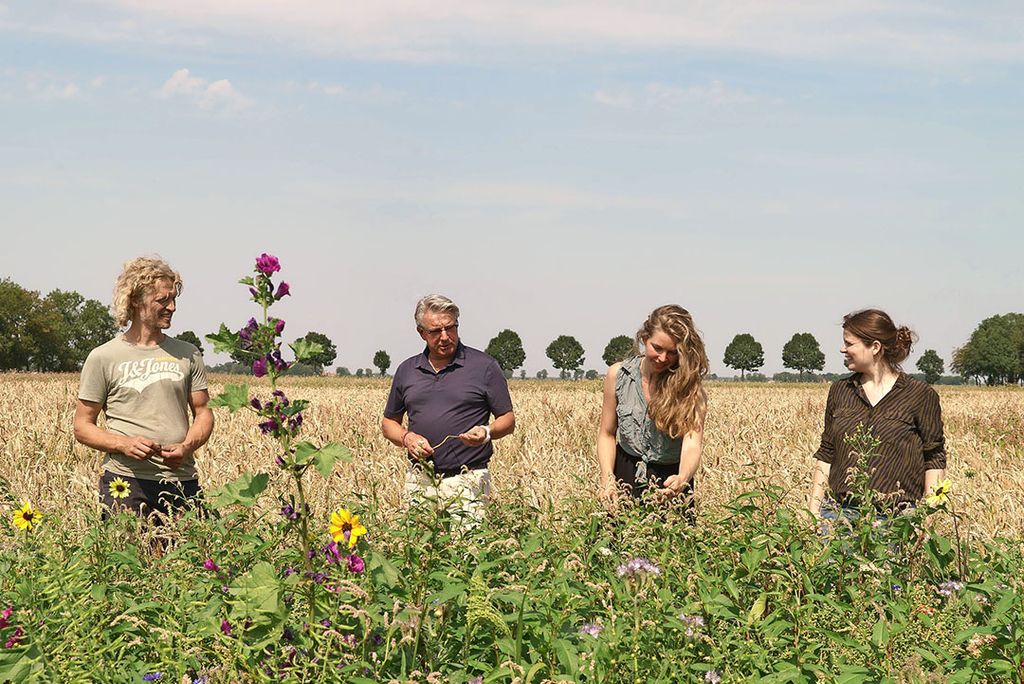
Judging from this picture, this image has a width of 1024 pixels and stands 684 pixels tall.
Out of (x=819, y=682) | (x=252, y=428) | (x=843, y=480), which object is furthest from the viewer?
(x=252, y=428)

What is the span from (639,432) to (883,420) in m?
1.28

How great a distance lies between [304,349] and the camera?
3236mm

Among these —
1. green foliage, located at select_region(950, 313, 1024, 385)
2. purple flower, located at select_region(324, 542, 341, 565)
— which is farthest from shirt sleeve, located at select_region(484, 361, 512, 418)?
green foliage, located at select_region(950, 313, 1024, 385)

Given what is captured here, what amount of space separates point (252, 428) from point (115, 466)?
689cm

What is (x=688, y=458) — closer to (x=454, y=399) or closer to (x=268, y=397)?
(x=454, y=399)

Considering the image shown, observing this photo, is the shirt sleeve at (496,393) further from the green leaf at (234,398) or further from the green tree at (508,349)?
the green tree at (508,349)

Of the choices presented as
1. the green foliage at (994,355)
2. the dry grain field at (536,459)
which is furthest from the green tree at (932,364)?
the dry grain field at (536,459)

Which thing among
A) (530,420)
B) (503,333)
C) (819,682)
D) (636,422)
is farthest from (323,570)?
(503,333)

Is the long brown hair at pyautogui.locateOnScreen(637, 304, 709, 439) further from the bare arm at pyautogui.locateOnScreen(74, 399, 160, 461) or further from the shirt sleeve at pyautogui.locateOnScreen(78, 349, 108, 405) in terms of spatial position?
the shirt sleeve at pyautogui.locateOnScreen(78, 349, 108, 405)

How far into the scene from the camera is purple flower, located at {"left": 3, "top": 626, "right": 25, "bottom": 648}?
359 cm

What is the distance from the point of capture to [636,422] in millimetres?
5207

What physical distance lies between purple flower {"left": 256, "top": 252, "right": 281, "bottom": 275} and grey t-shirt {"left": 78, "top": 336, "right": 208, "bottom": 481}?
237 centimetres

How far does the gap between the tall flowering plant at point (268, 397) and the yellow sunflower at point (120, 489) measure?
2.28 metres

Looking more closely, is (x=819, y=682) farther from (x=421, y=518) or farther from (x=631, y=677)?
(x=421, y=518)
